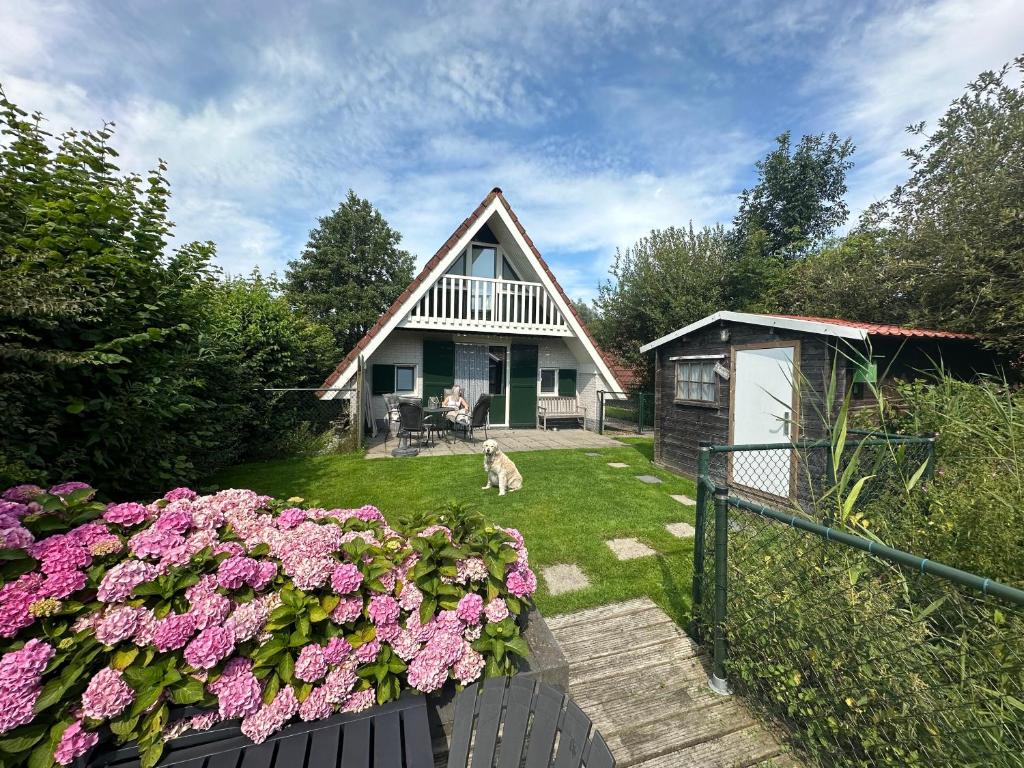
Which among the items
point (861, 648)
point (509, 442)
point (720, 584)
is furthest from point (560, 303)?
point (861, 648)

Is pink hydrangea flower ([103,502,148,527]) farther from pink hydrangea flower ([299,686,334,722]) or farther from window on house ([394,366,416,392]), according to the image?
window on house ([394,366,416,392])

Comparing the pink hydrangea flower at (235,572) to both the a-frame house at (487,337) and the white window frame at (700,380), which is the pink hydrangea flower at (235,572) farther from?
the a-frame house at (487,337)

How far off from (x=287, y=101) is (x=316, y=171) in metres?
2.41

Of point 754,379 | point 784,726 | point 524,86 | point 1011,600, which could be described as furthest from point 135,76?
point 754,379

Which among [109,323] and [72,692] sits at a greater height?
[109,323]

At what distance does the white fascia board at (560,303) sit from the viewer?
1015 cm

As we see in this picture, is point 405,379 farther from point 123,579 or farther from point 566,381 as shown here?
point 123,579

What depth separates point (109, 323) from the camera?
3.12m

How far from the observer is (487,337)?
11695 mm

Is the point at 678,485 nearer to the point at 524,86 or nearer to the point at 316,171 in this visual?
the point at 524,86

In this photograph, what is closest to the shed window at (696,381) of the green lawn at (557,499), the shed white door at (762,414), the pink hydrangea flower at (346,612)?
the shed white door at (762,414)

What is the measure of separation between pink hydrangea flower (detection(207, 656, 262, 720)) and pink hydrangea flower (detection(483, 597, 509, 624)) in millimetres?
863

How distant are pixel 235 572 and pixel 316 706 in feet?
1.90

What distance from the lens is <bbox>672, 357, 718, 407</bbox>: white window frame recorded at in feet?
22.5
